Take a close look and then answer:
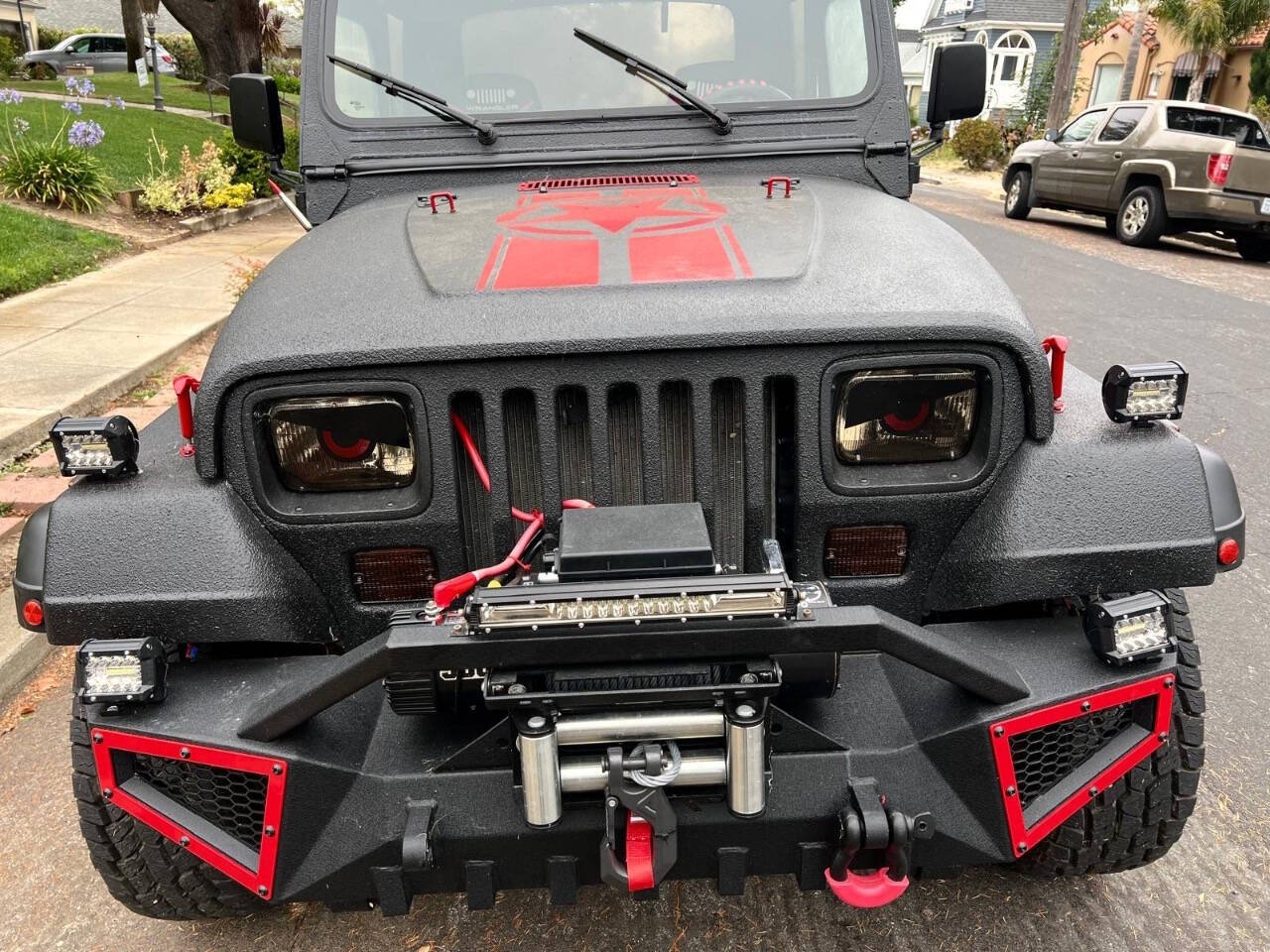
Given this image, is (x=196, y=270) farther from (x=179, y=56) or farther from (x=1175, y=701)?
(x=179, y=56)

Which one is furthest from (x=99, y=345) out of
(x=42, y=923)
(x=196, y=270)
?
(x=42, y=923)

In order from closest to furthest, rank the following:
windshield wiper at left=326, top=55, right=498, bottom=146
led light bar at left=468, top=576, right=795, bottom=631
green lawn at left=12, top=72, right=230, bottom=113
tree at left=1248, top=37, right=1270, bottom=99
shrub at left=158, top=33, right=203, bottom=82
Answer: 1. led light bar at left=468, top=576, right=795, bottom=631
2. windshield wiper at left=326, top=55, right=498, bottom=146
3. green lawn at left=12, top=72, right=230, bottom=113
4. tree at left=1248, top=37, right=1270, bottom=99
5. shrub at left=158, top=33, right=203, bottom=82

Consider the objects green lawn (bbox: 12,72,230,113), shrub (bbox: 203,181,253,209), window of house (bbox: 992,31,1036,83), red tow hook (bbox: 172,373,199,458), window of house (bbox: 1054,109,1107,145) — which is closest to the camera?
red tow hook (bbox: 172,373,199,458)

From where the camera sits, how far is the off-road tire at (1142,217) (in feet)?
41.7

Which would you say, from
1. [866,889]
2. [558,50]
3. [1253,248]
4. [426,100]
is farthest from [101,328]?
[1253,248]

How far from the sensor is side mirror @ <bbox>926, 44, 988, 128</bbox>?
3570 mm

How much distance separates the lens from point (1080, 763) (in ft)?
6.64

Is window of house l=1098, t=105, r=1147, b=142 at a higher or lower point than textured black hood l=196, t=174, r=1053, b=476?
higher

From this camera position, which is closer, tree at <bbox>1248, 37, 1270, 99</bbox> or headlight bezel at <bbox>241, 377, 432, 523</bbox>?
headlight bezel at <bbox>241, 377, 432, 523</bbox>

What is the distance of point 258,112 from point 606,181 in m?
1.48

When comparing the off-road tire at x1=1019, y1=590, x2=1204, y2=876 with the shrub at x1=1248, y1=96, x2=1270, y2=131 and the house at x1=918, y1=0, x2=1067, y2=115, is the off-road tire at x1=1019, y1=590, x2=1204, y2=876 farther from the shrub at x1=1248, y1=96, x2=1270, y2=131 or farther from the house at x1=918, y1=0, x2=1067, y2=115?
the house at x1=918, y1=0, x2=1067, y2=115

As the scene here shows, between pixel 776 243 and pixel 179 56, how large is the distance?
4606cm

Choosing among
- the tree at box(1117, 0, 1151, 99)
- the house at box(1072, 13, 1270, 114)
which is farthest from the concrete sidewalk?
Result: the tree at box(1117, 0, 1151, 99)

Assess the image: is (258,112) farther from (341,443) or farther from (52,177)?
(52,177)
